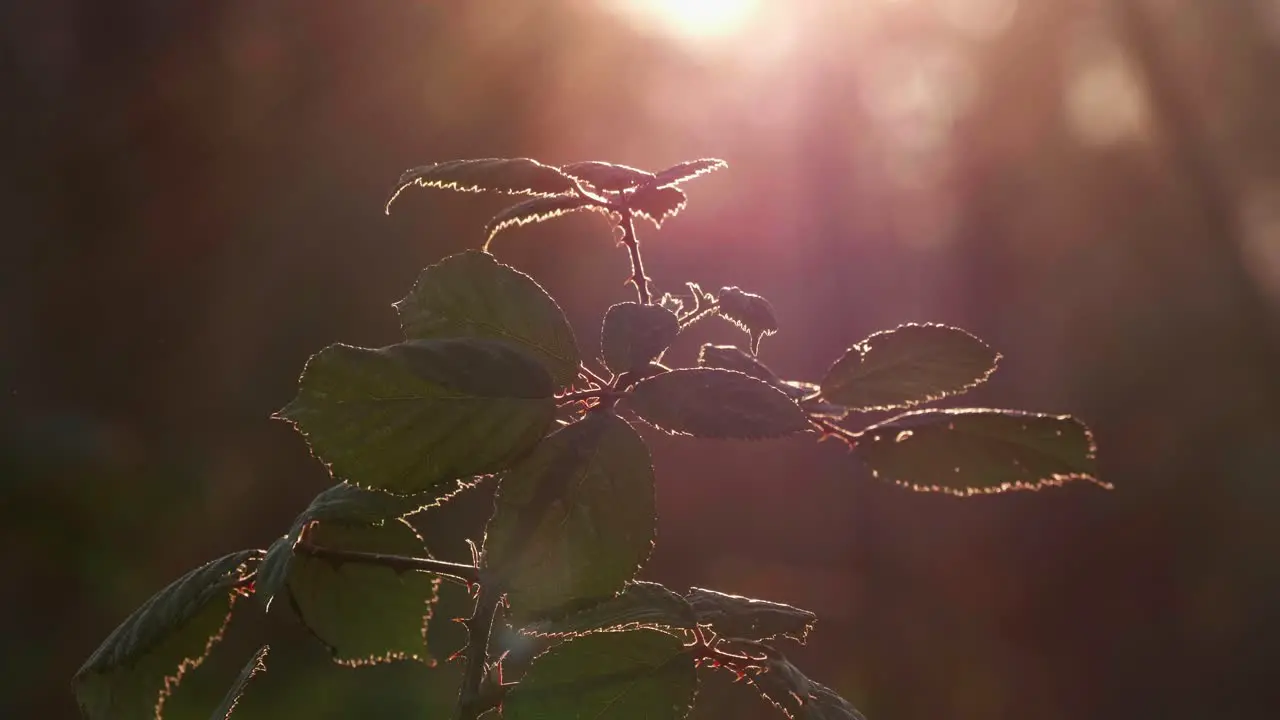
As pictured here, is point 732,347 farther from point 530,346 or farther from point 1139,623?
point 1139,623

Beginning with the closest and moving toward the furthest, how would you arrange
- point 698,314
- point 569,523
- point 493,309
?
point 569,523 → point 493,309 → point 698,314

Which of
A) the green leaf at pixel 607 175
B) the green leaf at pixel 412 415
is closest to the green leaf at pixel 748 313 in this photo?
the green leaf at pixel 607 175

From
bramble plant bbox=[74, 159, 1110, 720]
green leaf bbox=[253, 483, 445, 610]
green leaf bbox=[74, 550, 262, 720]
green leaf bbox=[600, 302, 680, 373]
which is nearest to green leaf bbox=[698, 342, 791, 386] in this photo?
bramble plant bbox=[74, 159, 1110, 720]

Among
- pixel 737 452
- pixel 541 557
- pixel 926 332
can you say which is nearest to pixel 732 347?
pixel 926 332

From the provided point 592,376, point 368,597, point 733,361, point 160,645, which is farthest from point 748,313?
point 160,645

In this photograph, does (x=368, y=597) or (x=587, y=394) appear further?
(x=368, y=597)

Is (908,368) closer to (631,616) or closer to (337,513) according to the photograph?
(631,616)
